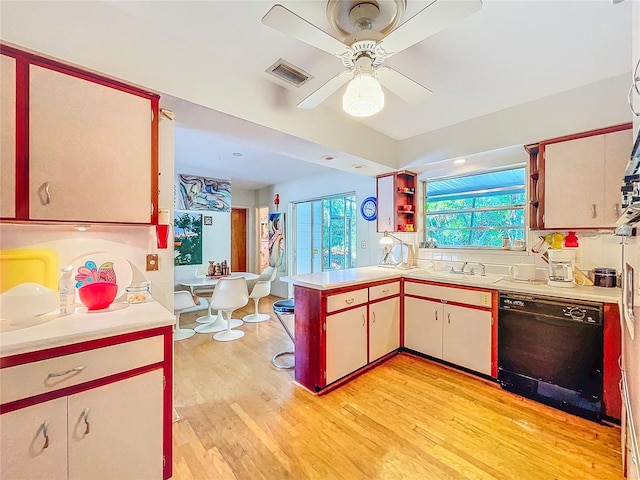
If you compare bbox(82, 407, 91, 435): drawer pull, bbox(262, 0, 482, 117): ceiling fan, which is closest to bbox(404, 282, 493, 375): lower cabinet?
bbox(262, 0, 482, 117): ceiling fan

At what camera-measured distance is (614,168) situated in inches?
82.4

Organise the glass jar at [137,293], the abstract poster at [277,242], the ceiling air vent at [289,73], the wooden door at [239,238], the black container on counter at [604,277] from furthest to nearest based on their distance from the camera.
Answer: the wooden door at [239,238] → the abstract poster at [277,242] → the black container on counter at [604,277] → the ceiling air vent at [289,73] → the glass jar at [137,293]

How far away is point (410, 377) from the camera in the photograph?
2598 millimetres

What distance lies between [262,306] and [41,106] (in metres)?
4.39

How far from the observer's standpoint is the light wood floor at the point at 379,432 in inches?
62.4

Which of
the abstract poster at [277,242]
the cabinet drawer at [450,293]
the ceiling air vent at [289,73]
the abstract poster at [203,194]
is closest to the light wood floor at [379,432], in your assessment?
the cabinet drawer at [450,293]

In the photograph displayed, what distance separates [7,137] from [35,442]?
4.29 ft

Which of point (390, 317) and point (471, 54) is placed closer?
point (471, 54)

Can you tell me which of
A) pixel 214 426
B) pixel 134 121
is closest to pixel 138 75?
pixel 134 121

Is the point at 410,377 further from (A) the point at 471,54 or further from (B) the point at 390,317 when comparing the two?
(A) the point at 471,54

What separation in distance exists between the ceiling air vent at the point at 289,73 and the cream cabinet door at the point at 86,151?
871 mm

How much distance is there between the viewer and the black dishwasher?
2.00m

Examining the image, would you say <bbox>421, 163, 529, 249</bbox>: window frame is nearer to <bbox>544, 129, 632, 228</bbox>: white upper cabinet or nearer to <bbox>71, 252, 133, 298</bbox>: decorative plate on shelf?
<bbox>544, 129, 632, 228</bbox>: white upper cabinet

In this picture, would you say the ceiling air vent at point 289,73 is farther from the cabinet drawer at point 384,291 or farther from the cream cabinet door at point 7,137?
the cabinet drawer at point 384,291
